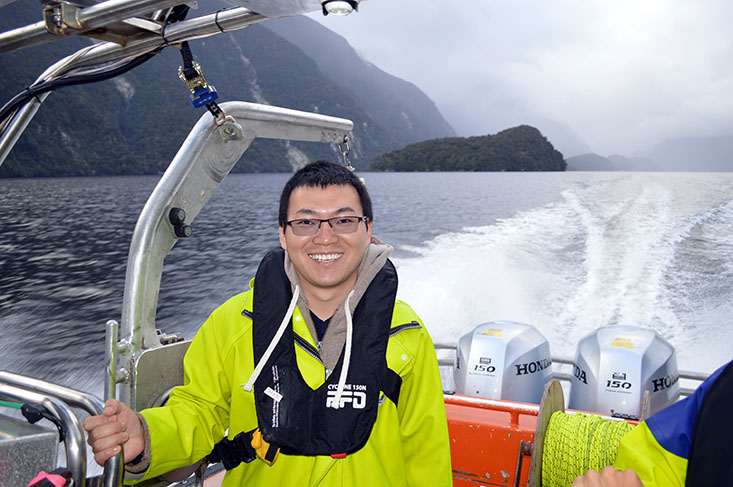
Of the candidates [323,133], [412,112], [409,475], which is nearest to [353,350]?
[409,475]

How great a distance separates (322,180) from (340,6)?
2.21ft

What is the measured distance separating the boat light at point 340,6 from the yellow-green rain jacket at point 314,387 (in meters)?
0.87

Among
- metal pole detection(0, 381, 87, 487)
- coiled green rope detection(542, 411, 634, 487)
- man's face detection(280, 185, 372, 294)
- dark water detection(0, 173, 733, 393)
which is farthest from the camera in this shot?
dark water detection(0, 173, 733, 393)

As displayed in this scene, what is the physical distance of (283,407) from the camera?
1510 millimetres

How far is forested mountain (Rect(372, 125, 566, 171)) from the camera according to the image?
131 feet

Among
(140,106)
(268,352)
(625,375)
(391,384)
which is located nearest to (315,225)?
(268,352)

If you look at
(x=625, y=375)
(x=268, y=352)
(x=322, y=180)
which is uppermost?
(x=322, y=180)

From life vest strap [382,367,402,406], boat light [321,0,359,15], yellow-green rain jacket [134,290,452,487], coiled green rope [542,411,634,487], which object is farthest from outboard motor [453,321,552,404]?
boat light [321,0,359,15]

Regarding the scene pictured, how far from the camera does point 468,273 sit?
8211mm

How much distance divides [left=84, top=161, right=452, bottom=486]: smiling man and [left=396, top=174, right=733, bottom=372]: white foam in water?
4768 millimetres

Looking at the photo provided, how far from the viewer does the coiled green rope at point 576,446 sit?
6.48 feet

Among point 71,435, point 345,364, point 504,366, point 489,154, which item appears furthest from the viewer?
point 489,154

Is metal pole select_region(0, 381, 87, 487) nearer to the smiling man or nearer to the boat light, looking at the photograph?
the smiling man

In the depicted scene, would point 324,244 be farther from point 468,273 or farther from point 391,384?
point 468,273
